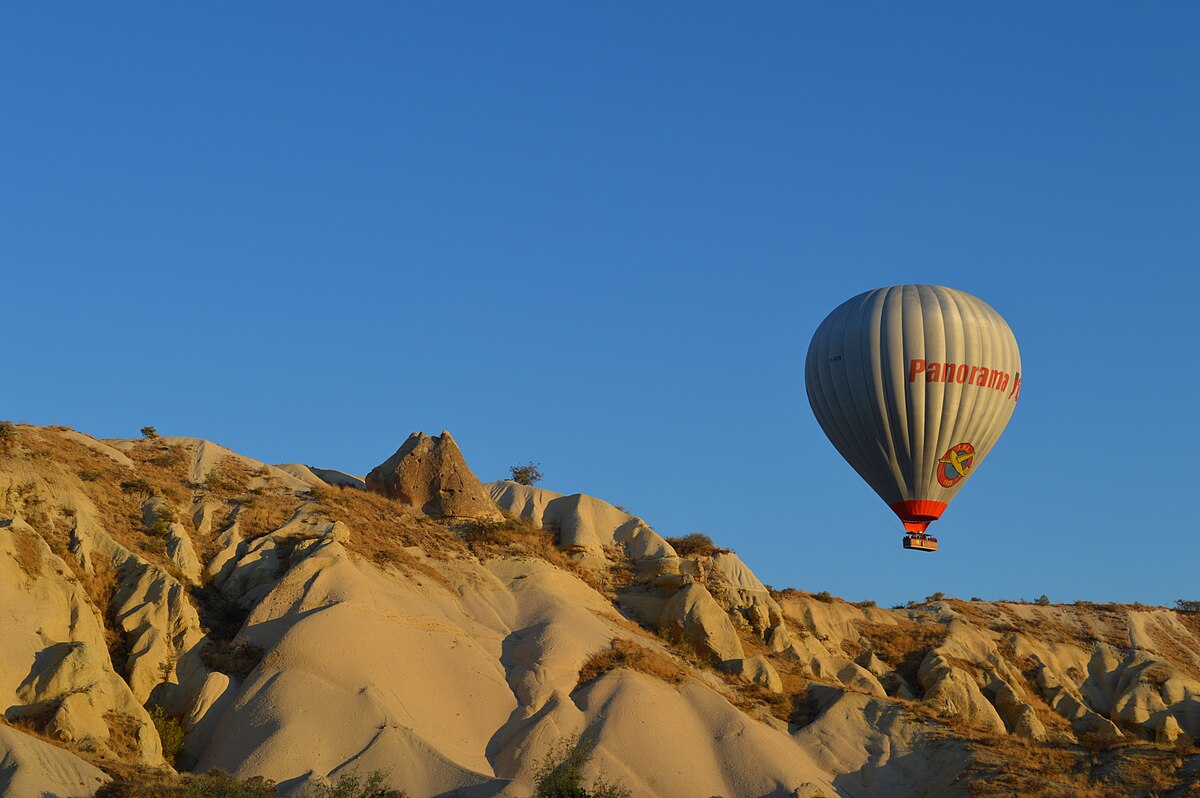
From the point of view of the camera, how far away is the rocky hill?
105ft

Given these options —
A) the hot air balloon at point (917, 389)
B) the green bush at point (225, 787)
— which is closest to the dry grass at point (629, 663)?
the green bush at point (225, 787)

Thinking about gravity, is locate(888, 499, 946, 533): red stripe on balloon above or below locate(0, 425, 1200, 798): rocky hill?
above

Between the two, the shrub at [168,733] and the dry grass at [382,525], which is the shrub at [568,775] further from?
the dry grass at [382,525]

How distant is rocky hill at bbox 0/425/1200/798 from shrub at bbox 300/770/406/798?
0.33m

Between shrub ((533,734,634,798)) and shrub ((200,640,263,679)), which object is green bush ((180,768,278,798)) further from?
shrub ((533,734,634,798))

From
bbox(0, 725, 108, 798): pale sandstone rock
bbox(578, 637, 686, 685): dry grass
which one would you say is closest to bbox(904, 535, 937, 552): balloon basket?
bbox(578, 637, 686, 685): dry grass

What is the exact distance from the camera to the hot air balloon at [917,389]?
2007 inches

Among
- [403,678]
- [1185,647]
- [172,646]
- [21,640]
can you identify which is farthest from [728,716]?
[1185,647]

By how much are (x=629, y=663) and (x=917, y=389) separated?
Answer: 56.3ft

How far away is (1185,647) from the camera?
65.5 m

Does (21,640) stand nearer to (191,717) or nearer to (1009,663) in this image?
(191,717)

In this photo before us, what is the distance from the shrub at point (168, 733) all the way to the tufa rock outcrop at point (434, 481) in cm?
1652

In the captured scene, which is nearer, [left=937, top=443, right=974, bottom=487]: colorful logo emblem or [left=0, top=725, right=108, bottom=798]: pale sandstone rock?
[left=0, top=725, right=108, bottom=798]: pale sandstone rock

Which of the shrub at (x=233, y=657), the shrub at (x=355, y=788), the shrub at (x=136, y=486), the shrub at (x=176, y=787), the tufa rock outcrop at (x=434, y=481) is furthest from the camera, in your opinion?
the tufa rock outcrop at (x=434, y=481)
